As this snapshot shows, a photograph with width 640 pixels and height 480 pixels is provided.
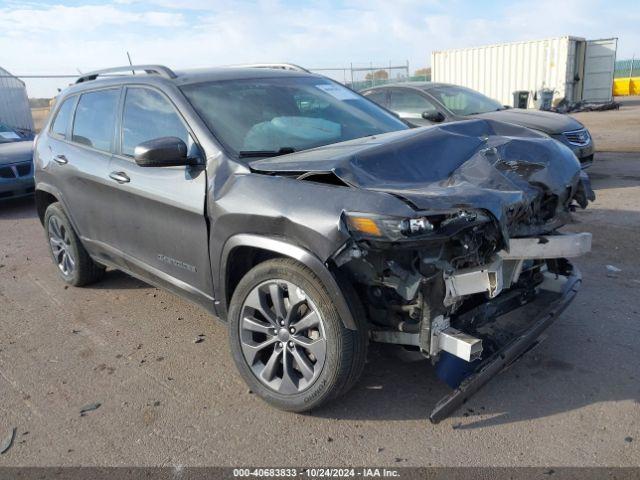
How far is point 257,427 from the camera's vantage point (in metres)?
2.95

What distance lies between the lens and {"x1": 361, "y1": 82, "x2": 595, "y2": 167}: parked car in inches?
315

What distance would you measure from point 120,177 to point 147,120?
0.45 metres

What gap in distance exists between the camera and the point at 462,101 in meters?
9.17

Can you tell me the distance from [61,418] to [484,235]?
2535mm

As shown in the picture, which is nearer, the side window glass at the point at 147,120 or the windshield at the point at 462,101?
the side window glass at the point at 147,120

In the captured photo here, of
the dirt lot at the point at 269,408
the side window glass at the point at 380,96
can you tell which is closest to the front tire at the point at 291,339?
the dirt lot at the point at 269,408

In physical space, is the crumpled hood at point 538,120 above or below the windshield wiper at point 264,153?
below

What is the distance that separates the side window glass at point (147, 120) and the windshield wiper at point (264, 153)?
0.41 metres

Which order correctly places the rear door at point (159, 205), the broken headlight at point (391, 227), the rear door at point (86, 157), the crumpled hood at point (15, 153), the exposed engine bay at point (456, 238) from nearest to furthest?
the broken headlight at point (391, 227) → the exposed engine bay at point (456, 238) → the rear door at point (159, 205) → the rear door at point (86, 157) → the crumpled hood at point (15, 153)

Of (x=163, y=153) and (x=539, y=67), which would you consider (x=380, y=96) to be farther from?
(x=539, y=67)

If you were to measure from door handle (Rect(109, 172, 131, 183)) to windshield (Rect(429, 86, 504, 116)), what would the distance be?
20.2ft

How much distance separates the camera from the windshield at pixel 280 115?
3.44 metres

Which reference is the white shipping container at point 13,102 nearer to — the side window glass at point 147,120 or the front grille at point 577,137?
the side window glass at point 147,120

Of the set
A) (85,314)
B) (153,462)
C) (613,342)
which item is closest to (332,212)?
(153,462)
